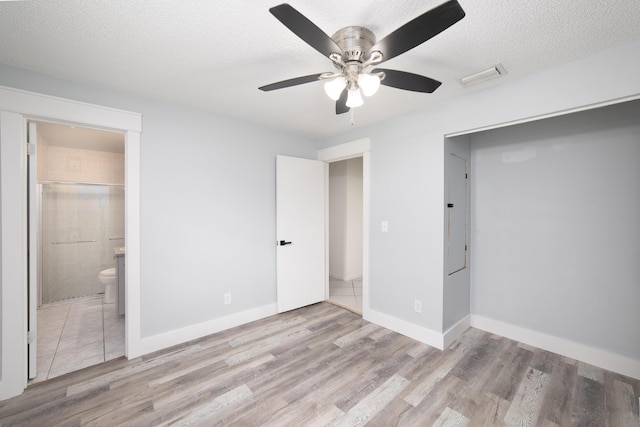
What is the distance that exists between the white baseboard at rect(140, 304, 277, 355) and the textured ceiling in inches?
89.1

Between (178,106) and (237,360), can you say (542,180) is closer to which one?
(237,360)

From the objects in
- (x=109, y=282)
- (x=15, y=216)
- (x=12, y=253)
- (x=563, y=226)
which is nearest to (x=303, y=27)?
(x=15, y=216)

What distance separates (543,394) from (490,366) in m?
0.38

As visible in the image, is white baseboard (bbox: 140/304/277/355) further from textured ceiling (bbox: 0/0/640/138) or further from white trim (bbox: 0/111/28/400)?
textured ceiling (bbox: 0/0/640/138)

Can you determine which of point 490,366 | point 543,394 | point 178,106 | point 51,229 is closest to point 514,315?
point 490,366

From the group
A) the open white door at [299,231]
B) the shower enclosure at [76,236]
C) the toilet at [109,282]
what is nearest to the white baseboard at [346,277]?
the open white door at [299,231]

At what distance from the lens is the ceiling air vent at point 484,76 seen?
1880 millimetres

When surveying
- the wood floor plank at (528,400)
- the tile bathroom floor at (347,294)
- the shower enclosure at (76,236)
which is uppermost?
the shower enclosure at (76,236)

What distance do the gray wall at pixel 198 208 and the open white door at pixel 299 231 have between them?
126 millimetres

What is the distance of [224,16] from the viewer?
1.39 m

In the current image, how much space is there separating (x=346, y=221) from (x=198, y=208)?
2.83 meters

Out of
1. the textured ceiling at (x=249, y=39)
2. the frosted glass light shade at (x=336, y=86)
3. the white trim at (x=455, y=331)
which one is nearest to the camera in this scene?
the textured ceiling at (x=249, y=39)

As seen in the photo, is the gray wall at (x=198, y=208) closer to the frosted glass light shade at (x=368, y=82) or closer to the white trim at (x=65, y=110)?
the white trim at (x=65, y=110)

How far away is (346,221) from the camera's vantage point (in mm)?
4918
